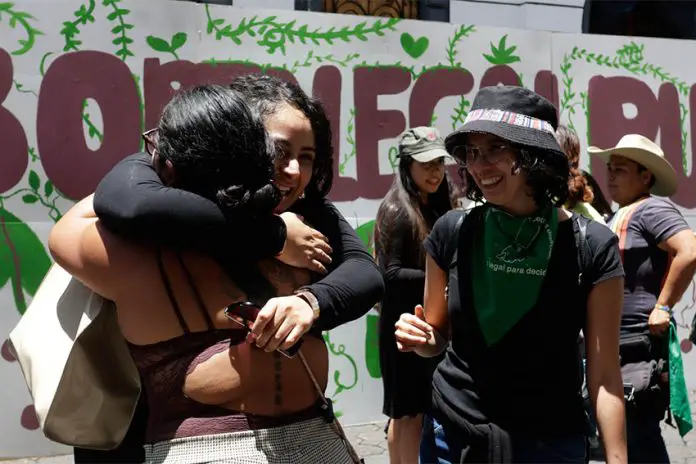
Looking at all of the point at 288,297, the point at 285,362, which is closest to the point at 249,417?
the point at 285,362

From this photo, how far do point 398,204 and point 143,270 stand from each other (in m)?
2.91

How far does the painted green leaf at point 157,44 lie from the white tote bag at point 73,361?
134 inches

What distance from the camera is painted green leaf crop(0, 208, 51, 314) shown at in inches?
193

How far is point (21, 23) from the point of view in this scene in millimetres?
4871

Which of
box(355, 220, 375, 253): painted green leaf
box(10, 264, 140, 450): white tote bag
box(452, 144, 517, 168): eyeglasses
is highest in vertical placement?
box(452, 144, 517, 168): eyeglasses

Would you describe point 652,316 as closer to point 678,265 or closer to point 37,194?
point 678,265

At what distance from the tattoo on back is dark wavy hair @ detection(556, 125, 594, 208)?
2995mm

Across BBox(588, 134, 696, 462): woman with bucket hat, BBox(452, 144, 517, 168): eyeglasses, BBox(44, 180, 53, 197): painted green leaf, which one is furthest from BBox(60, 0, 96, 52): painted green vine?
BBox(452, 144, 517, 168): eyeglasses

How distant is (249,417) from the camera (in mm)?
1692

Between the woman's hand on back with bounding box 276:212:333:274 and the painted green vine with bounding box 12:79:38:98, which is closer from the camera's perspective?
the woman's hand on back with bounding box 276:212:333:274

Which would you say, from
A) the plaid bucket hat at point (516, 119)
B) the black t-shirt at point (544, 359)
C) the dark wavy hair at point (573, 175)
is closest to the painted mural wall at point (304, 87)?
the dark wavy hair at point (573, 175)

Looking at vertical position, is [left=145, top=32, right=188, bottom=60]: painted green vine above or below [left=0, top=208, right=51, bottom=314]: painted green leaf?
above

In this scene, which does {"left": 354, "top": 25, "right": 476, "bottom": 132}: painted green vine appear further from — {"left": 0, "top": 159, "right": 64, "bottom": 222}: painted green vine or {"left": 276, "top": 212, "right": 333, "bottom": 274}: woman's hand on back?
{"left": 276, "top": 212, "right": 333, "bottom": 274}: woman's hand on back

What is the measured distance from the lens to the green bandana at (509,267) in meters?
2.29
